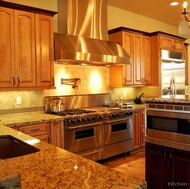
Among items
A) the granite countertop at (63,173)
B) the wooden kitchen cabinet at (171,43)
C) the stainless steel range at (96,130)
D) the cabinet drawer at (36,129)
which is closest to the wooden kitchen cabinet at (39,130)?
the cabinet drawer at (36,129)

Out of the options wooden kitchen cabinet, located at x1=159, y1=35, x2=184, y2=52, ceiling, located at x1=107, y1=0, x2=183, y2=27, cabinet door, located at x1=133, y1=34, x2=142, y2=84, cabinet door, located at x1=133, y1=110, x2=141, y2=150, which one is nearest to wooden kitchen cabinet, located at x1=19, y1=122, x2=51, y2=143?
cabinet door, located at x1=133, y1=110, x2=141, y2=150

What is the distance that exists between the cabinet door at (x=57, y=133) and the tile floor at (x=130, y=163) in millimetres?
1069

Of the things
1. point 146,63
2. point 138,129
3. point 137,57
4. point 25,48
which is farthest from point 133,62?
point 25,48

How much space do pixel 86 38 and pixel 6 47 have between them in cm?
145

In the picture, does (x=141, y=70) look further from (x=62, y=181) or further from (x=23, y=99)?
(x=62, y=181)

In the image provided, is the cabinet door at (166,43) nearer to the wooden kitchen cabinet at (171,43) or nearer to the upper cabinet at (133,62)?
the wooden kitchen cabinet at (171,43)

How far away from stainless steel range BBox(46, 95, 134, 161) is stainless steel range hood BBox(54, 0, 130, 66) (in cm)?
87

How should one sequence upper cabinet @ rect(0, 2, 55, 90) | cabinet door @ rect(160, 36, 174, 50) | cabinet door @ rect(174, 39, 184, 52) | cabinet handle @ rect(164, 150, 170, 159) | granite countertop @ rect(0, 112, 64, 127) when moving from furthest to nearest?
cabinet door @ rect(174, 39, 184, 52)
cabinet door @ rect(160, 36, 174, 50)
upper cabinet @ rect(0, 2, 55, 90)
granite countertop @ rect(0, 112, 64, 127)
cabinet handle @ rect(164, 150, 170, 159)

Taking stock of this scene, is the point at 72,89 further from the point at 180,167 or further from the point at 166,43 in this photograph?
A: the point at 166,43

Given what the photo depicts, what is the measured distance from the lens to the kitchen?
3.60m

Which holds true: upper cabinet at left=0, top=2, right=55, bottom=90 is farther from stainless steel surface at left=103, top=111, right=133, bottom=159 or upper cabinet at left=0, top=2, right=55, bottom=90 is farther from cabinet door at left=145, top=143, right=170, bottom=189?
cabinet door at left=145, top=143, right=170, bottom=189

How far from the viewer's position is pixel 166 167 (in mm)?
2387

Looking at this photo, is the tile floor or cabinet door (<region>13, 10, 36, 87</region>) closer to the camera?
cabinet door (<region>13, 10, 36, 87</region>)

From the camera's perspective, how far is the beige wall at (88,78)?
3.61m
